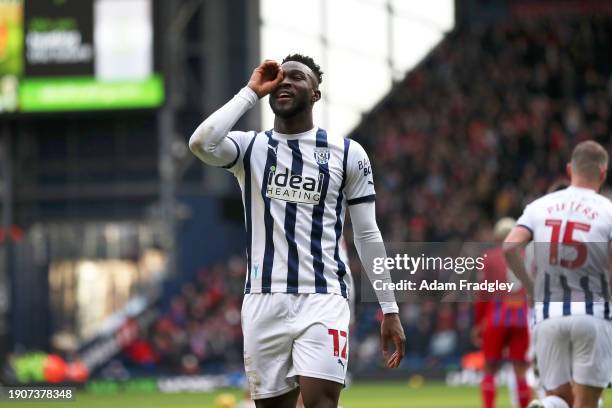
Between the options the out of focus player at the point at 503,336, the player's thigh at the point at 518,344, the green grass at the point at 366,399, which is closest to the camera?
the out of focus player at the point at 503,336

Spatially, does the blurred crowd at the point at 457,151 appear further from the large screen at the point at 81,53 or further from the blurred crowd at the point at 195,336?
the large screen at the point at 81,53

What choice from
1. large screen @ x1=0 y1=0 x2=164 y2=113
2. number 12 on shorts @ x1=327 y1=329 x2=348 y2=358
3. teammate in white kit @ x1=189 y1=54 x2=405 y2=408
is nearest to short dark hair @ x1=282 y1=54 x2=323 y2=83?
teammate in white kit @ x1=189 y1=54 x2=405 y2=408

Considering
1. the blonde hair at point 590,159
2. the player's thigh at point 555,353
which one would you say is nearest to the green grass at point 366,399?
the player's thigh at point 555,353

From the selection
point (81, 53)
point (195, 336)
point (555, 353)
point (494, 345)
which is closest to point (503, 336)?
point (494, 345)

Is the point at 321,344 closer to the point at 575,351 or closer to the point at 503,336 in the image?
the point at 575,351

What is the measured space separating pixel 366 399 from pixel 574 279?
10776 millimetres

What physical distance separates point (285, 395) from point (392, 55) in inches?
1096

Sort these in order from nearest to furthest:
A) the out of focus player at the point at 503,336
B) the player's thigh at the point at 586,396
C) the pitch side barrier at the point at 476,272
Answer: the pitch side barrier at the point at 476,272, the player's thigh at the point at 586,396, the out of focus player at the point at 503,336

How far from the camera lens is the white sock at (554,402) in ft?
25.5

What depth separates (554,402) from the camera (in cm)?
781

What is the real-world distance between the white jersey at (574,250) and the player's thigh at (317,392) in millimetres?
2352

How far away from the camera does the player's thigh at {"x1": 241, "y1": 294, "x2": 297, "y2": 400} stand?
20.0 feet

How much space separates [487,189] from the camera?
27.3 metres

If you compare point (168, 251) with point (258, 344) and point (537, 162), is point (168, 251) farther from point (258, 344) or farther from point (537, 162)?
point (258, 344)
